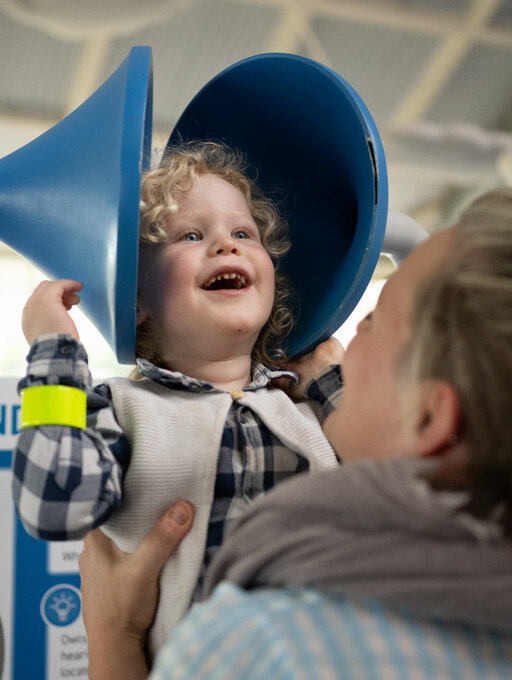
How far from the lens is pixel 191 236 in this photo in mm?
880

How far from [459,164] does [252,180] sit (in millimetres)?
1434

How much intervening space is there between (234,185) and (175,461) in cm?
39

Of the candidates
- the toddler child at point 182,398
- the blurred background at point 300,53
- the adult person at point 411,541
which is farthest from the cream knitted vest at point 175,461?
the blurred background at point 300,53

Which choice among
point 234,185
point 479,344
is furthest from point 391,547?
point 234,185

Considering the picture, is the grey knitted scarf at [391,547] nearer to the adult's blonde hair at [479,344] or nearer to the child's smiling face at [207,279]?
the adult's blonde hair at [479,344]

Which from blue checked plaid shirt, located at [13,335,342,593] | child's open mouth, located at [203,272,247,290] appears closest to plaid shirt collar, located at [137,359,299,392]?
blue checked plaid shirt, located at [13,335,342,593]

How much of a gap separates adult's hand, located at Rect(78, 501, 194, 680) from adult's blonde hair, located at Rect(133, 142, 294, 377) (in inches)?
9.1

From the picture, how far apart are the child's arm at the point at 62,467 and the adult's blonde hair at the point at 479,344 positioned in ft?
1.09

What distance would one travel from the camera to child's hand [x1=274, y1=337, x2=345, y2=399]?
2.99 ft

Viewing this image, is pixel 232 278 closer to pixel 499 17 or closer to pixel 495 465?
pixel 495 465

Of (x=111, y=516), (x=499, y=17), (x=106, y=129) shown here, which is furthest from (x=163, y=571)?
(x=499, y=17)

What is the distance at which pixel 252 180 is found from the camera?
1.01 m

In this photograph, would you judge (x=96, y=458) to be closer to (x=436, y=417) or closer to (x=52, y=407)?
(x=52, y=407)

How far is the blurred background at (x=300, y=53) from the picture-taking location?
1823mm
